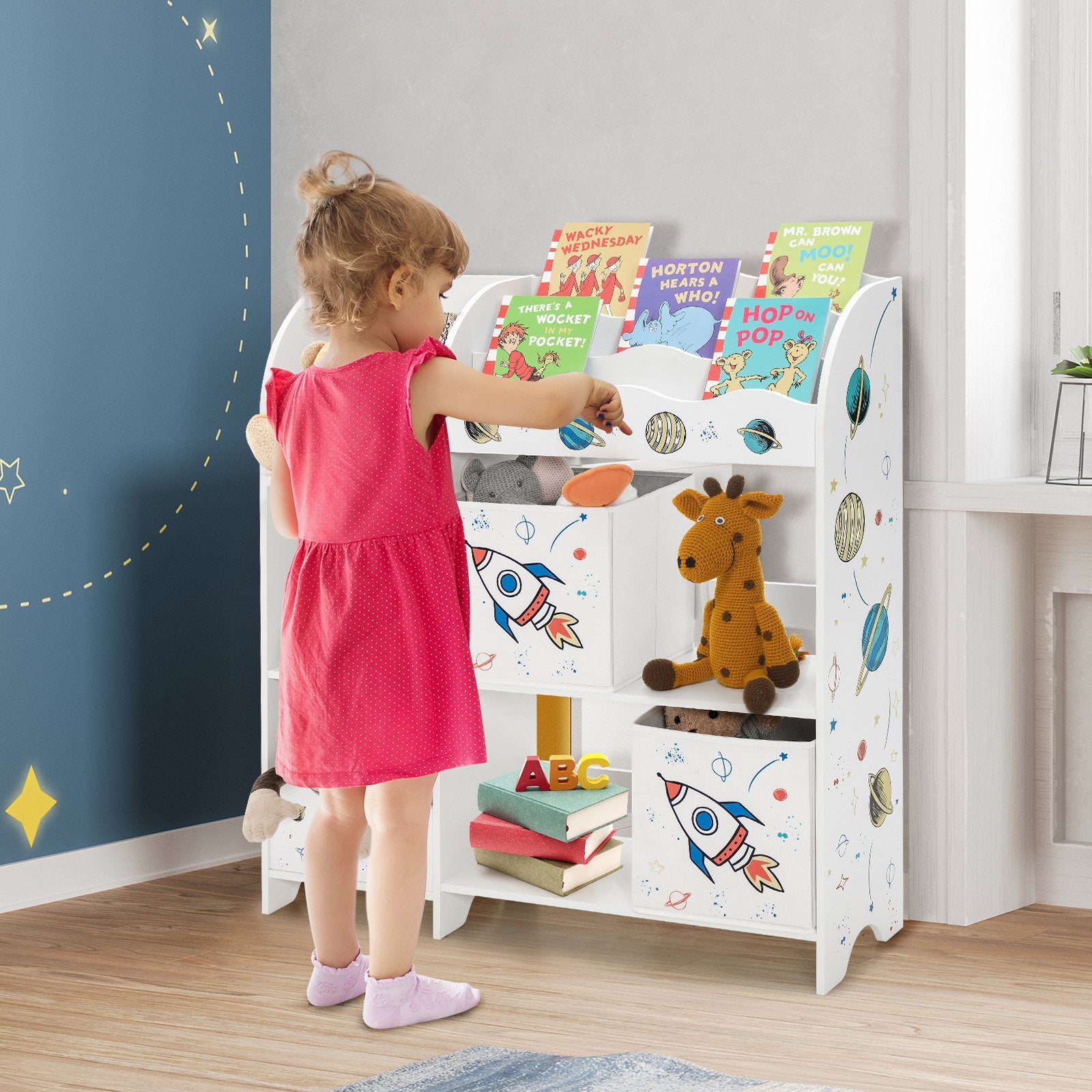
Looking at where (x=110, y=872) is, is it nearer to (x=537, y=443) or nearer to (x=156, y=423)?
(x=156, y=423)

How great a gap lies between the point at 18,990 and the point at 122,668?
0.62 m

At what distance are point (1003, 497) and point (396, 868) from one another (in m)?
1.03

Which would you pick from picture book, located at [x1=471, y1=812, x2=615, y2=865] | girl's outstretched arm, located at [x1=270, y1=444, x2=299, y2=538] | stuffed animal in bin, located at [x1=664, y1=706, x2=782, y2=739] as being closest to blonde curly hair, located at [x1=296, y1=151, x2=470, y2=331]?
girl's outstretched arm, located at [x1=270, y1=444, x2=299, y2=538]

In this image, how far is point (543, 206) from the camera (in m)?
2.43

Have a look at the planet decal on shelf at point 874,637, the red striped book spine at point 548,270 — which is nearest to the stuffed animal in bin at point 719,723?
the planet decal on shelf at point 874,637

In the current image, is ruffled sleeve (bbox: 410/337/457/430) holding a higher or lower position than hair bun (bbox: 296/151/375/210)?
lower

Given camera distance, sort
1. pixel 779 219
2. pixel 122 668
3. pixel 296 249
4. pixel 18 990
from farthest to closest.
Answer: pixel 122 668, pixel 779 219, pixel 18 990, pixel 296 249

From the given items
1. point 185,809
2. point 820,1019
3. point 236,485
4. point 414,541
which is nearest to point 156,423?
point 236,485

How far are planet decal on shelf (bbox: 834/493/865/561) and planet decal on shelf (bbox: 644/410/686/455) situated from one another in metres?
0.23

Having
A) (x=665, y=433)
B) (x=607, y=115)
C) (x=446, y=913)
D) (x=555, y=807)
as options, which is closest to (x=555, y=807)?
(x=555, y=807)

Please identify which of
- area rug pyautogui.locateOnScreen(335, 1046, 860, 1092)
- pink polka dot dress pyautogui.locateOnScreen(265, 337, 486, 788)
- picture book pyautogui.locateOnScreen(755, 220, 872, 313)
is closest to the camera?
area rug pyautogui.locateOnScreen(335, 1046, 860, 1092)

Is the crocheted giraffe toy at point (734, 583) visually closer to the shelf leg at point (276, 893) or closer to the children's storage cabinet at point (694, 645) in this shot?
the children's storage cabinet at point (694, 645)

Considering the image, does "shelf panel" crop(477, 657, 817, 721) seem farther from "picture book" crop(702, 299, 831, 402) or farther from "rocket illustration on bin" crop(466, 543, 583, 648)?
"picture book" crop(702, 299, 831, 402)

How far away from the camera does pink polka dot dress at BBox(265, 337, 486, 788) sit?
1712 millimetres
